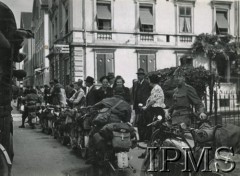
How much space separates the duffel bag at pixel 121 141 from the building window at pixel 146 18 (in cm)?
1334

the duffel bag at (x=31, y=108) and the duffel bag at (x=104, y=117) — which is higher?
the duffel bag at (x=104, y=117)

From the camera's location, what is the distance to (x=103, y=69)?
16.8m

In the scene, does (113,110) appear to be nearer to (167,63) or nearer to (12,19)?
(12,19)

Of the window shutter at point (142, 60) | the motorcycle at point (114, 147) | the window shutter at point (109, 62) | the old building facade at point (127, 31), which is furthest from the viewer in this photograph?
the window shutter at point (142, 60)

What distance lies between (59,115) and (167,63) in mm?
10132

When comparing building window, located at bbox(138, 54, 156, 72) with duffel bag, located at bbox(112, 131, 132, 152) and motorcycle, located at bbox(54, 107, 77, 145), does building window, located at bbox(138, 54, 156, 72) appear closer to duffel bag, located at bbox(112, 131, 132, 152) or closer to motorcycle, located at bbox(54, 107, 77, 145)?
motorcycle, located at bbox(54, 107, 77, 145)

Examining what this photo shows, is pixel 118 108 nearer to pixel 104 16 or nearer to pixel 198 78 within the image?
pixel 198 78

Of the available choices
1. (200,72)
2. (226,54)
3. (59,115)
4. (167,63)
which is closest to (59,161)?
(59,115)

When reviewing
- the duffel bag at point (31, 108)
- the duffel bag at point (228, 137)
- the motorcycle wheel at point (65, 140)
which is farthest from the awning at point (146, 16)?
the duffel bag at point (228, 137)

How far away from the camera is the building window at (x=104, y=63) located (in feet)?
54.3

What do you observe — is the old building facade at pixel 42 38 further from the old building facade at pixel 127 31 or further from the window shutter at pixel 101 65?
the window shutter at pixel 101 65

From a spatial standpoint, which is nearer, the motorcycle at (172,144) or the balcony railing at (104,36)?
the motorcycle at (172,144)

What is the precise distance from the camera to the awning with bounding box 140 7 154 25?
17609 mm

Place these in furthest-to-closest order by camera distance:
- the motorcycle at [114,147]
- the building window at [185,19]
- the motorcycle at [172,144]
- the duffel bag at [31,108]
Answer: the building window at [185,19] → the duffel bag at [31,108] → the motorcycle at [114,147] → the motorcycle at [172,144]
